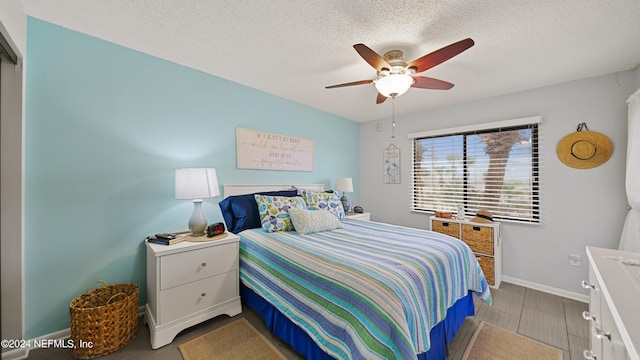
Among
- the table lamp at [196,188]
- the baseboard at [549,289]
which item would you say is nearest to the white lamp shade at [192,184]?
the table lamp at [196,188]

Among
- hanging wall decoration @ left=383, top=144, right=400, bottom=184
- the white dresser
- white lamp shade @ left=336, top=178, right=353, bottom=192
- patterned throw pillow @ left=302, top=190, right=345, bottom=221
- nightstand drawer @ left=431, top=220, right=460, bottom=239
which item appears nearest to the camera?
the white dresser

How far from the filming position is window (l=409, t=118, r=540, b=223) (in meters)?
2.88

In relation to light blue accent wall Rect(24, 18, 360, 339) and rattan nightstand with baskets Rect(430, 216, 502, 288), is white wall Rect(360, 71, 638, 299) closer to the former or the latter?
rattan nightstand with baskets Rect(430, 216, 502, 288)

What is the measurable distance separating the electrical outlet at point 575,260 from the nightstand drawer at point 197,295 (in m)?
3.54

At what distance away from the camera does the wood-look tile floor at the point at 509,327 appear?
1661mm

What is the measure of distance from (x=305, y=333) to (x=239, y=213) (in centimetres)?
137

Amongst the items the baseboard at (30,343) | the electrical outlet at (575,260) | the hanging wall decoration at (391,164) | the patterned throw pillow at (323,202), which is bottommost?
the baseboard at (30,343)

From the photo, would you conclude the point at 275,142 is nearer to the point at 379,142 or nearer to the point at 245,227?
the point at 245,227

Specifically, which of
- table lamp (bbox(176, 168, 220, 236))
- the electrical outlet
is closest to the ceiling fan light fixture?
table lamp (bbox(176, 168, 220, 236))

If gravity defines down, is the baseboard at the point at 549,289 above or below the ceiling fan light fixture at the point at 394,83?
below

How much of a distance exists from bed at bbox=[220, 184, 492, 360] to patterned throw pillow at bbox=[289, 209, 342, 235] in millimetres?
37

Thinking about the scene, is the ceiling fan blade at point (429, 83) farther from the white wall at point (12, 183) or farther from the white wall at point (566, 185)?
the white wall at point (12, 183)

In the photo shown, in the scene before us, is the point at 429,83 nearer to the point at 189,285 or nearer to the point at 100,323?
the point at 189,285

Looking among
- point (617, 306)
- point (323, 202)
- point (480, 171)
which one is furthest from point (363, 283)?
point (480, 171)
